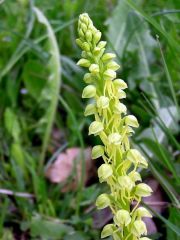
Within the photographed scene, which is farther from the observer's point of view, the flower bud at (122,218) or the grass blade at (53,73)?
the grass blade at (53,73)

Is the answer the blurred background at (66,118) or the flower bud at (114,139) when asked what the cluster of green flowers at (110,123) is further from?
the blurred background at (66,118)

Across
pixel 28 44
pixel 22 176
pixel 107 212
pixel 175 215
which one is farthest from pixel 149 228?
pixel 28 44

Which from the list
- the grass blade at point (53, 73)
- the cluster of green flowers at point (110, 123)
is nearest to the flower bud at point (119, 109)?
the cluster of green flowers at point (110, 123)

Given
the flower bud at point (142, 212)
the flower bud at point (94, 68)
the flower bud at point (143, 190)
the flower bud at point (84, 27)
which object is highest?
the flower bud at point (84, 27)

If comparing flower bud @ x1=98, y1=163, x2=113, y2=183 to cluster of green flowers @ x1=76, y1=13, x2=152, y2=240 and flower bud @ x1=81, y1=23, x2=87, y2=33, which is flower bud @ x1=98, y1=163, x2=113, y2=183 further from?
flower bud @ x1=81, y1=23, x2=87, y2=33

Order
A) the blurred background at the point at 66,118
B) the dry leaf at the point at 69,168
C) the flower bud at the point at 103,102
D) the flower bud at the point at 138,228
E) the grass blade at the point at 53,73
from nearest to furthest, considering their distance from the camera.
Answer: the flower bud at the point at 103,102 < the flower bud at the point at 138,228 < the blurred background at the point at 66,118 < the dry leaf at the point at 69,168 < the grass blade at the point at 53,73

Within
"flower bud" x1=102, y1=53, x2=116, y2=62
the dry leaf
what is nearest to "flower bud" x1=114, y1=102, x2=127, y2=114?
"flower bud" x1=102, y1=53, x2=116, y2=62
